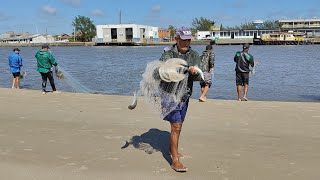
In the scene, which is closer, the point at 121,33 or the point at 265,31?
the point at 121,33

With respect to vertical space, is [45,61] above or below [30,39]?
below

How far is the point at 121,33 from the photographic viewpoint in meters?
110

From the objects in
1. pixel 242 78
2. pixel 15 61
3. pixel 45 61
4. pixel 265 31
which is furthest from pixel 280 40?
pixel 45 61

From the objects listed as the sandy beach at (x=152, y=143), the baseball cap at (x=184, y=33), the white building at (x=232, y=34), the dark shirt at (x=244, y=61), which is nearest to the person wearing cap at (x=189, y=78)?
the baseball cap at (x=184, y=33)

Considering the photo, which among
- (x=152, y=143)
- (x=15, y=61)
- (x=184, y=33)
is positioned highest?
(x=184, y=33)

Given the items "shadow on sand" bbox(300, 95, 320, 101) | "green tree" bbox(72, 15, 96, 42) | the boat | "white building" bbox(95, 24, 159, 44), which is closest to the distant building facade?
the boat

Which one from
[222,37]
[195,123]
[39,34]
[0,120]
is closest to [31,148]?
[0,120]

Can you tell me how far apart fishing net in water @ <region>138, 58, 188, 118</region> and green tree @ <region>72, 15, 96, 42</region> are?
431 ft

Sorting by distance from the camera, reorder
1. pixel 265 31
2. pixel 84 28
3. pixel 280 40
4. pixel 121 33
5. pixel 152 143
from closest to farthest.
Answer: pixel 152 143, pixel 280 40, pixel 121 33, pixel 265 31, pixel 84 28

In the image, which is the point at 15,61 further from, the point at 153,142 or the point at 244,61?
the point at 153,142

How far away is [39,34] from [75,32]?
29.8 metres

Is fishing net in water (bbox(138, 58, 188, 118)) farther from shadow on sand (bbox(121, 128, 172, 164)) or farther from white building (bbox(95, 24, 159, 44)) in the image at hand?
white building (bbox(95, 24, 159, 44))

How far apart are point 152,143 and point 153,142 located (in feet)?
0.21

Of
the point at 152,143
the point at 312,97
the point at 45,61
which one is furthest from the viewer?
the point at 312,97
